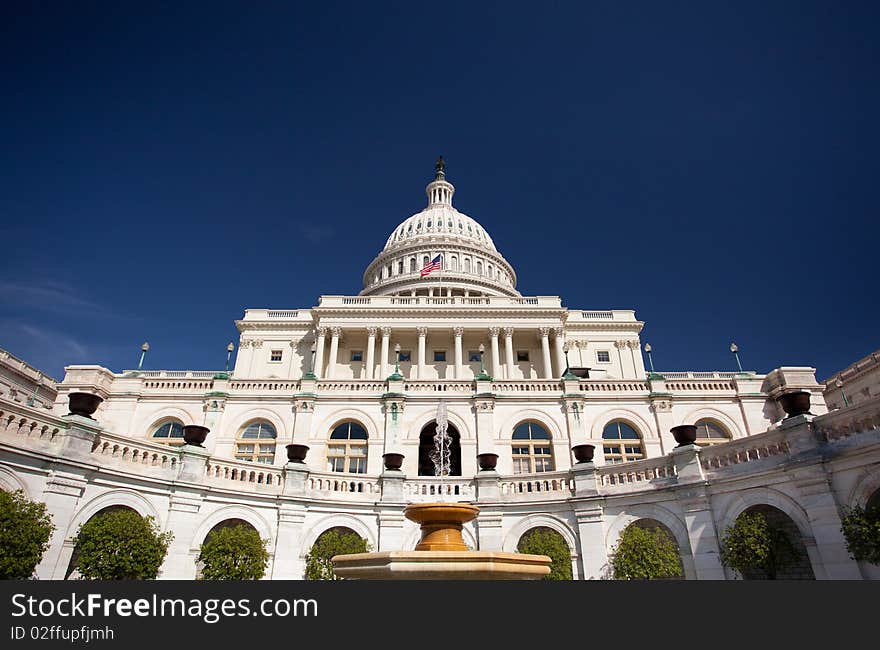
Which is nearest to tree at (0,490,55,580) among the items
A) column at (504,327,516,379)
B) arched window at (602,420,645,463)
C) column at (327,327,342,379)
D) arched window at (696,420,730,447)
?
arched window at (602,420,645,463)

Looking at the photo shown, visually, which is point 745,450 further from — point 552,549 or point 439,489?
point 439,489

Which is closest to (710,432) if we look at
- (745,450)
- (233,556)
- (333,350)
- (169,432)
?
(745,450)

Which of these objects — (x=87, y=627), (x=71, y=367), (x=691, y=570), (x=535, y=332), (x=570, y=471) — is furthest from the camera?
(x=535, y=332)

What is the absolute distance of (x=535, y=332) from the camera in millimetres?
67625

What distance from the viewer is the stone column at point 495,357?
6366 cm

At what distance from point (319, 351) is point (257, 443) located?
33553mm

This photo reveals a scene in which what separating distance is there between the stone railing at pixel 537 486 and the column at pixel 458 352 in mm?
41821

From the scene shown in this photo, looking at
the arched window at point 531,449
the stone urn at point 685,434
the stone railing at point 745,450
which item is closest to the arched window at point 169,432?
the arched window at point 531,449

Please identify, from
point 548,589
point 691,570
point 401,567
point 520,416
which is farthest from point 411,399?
point 548,589

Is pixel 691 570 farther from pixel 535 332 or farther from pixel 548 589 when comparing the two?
pixel 535 332

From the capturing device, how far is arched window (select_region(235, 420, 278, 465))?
3062cm

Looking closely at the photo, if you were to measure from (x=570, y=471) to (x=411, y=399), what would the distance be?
1218cm

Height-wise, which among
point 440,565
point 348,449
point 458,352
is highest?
point 458,352

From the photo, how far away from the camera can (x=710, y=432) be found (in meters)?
32.2
